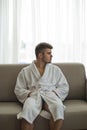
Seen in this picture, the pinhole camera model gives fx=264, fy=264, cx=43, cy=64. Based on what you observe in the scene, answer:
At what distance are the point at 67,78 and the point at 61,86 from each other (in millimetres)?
233

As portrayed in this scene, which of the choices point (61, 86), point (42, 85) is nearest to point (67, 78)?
point (61, 86)

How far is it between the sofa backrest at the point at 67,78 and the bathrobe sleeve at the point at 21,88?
156 millimetres

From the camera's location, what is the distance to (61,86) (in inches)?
117

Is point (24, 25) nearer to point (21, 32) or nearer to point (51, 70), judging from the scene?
point (21, 32)

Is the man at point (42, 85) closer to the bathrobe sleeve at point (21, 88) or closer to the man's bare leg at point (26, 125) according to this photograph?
the bathrobe sleeve at point (21, 88)

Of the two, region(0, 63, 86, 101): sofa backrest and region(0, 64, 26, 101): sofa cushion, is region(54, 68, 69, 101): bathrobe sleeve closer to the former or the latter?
region(0, 63, 86, 101): sofa backrest

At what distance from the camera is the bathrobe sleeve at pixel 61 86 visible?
9.57ft

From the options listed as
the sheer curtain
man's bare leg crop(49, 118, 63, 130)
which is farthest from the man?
the sheer curtain

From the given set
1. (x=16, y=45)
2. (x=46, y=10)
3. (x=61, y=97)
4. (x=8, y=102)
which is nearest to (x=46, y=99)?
(x=61, y=97)

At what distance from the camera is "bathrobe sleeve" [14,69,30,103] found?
9.38 feet

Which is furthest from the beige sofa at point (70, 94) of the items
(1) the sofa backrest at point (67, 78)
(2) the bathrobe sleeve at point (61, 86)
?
(2) the bathrobe sleeve at point (61, 86)

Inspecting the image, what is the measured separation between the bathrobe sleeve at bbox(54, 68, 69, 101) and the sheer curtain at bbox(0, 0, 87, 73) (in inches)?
28.1

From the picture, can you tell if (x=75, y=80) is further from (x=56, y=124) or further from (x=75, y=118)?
(x=56, y=124)

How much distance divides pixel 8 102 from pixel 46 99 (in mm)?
527
